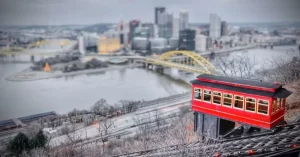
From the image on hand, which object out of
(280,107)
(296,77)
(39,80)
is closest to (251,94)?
(280,107)

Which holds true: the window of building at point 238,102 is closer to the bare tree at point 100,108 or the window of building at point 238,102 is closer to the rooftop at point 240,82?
the rooftop at point 240,82

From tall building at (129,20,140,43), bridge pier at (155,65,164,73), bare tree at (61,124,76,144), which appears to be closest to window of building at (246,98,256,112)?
bare tree at (61,124,76,144)

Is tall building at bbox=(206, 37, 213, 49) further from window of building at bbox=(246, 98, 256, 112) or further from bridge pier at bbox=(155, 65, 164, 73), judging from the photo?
window of building at bbox=(246, 98, 256, 112)

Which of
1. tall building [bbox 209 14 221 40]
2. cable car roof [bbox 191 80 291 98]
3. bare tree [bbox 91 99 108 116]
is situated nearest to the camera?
cable car roof [bbox 191 80 291 98]

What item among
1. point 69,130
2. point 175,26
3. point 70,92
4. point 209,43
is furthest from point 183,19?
point 69,130

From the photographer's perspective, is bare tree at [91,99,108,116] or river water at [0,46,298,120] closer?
bare tree at [91,99,108,116]

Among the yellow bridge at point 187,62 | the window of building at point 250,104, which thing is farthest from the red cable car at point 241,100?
the yellow bridge at point 187,62

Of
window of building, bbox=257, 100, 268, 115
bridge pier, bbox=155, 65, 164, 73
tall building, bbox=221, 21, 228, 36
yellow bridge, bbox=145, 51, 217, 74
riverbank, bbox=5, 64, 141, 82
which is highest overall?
tall building, bbox=221, 21, 228, 36
